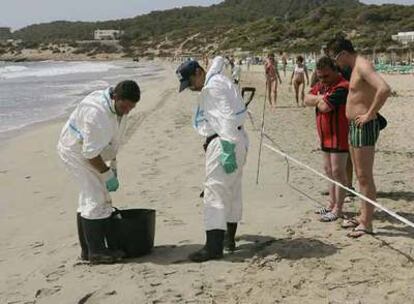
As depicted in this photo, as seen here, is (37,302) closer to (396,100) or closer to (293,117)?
(293,117)

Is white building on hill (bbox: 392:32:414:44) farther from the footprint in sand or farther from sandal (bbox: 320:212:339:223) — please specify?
the footprint in sand

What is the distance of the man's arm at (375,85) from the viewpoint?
17.0 feet

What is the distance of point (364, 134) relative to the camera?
5492 mm

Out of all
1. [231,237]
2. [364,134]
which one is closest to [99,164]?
[231,237]

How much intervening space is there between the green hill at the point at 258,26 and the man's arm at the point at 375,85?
42141 millimetres

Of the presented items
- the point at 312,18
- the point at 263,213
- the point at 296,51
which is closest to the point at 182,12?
the point at 312,18

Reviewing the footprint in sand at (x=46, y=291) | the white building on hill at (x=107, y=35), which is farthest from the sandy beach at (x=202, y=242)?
the white building on hill at (x=107, y=35)

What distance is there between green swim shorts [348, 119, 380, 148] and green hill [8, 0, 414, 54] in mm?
42015

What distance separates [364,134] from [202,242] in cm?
170

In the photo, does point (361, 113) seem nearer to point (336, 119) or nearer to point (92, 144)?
point (336, 119)

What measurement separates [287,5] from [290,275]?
168886 millimetres

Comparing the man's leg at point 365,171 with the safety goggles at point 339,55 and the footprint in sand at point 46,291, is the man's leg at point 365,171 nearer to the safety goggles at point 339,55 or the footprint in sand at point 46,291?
the safety goggles at point 339,55

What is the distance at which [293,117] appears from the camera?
15.8 meters

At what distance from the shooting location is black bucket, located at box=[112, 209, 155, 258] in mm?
5547
